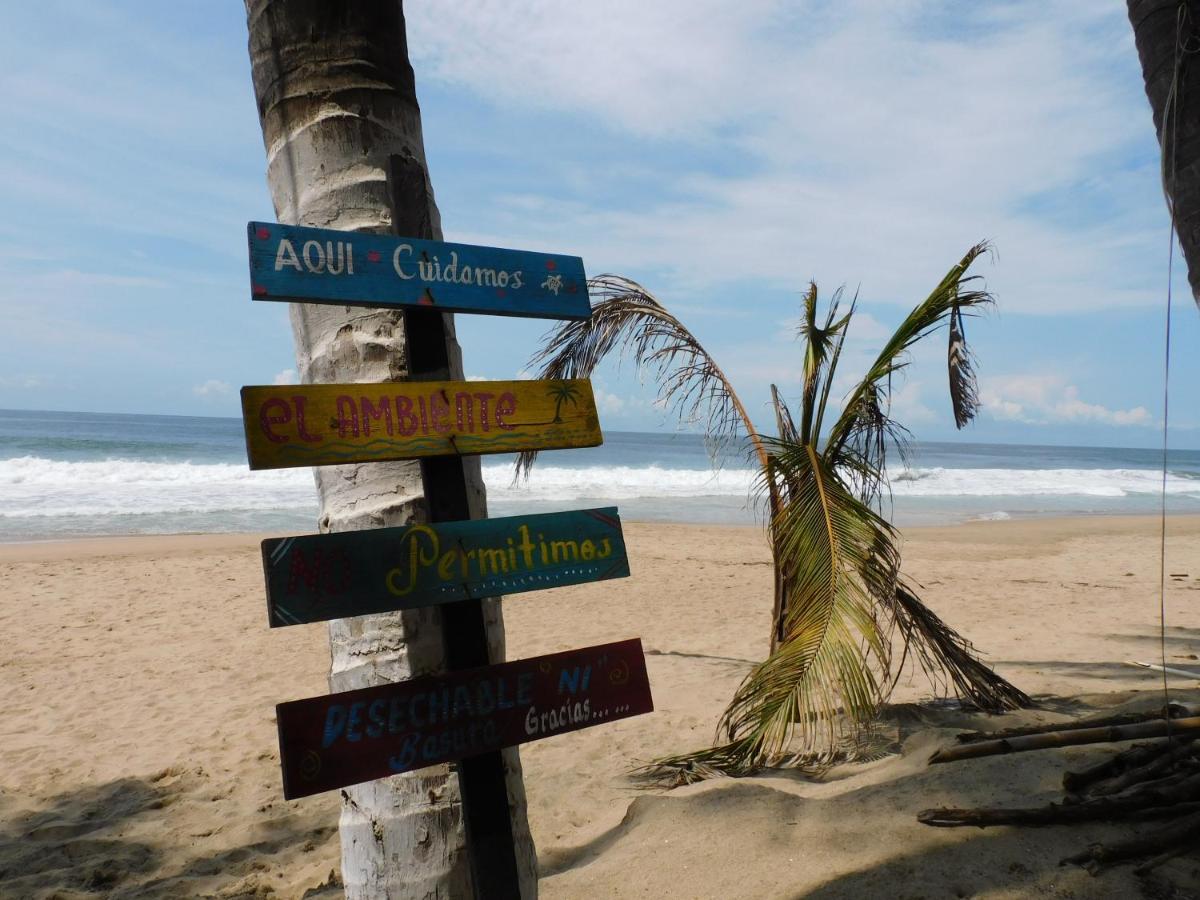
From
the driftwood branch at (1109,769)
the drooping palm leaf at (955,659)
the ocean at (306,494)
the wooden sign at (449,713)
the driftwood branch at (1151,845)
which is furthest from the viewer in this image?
the ocean at (306,494)

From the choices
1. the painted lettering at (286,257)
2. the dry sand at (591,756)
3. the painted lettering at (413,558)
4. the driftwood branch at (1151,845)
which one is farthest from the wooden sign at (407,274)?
the driftwood branch at (1151,845)

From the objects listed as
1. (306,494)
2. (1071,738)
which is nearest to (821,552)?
(1071,738)

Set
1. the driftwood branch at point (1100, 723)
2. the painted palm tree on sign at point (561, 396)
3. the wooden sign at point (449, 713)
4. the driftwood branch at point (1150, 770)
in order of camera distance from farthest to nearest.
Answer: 1. the driftwood branch at point (1100, 723)
2. the driftwood branch at point (1150, 770)
3. the painted palm tree on sign at point (561, 396)
4. the wooden sign at point (449, 713)

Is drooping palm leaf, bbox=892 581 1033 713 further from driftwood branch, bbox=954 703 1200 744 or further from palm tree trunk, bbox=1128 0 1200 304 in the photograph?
palm tree trunk, bbox=1128 0 1200 304

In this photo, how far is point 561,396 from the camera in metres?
2.04

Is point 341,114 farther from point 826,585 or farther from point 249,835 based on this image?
point 249,835

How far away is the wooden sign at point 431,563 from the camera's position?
164 cm

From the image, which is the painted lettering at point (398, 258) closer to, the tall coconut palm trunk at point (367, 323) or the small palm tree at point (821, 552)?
the tall coconut palm trunk at point (367, 323)

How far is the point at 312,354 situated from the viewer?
2.16 meters

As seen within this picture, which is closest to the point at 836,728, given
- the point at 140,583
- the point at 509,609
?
the point at 509,609

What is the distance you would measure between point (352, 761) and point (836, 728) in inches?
127

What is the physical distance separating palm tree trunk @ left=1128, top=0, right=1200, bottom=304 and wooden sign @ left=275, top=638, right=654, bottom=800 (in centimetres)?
207

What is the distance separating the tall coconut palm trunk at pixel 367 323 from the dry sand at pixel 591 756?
1175 mm

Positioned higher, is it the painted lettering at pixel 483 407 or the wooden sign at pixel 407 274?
the wooden sign at pixel 407 274
